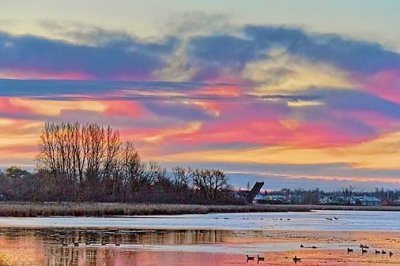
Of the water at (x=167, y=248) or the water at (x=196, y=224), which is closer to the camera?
the water at (x=167, y=248)

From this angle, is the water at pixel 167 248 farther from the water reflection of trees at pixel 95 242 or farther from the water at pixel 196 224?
the water at pixel 196 224

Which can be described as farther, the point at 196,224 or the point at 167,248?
the point at 196,224

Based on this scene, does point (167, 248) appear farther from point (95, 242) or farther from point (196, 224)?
point (196, 224)

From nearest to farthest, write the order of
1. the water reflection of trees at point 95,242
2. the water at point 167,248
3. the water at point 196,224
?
1. the water at point 167,248
2. the water reflection of trees at point 95,242
3. the water at point 196,224

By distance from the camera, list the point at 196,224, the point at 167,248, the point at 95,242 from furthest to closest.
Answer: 1. the point at 196,224
2. the point at 95,242
3. the point at 167,248

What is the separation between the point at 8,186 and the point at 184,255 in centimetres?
8177

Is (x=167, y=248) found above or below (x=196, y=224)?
below

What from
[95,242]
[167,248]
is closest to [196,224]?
[95,242]

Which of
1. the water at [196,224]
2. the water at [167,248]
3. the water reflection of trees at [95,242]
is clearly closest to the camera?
the water at [167,248]

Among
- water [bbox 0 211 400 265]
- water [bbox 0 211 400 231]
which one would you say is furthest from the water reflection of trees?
water [bbox 0 211 400 231]

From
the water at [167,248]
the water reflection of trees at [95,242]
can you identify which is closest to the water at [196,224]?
the water reflection of trees at [95,242]

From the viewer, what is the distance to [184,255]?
3008cm

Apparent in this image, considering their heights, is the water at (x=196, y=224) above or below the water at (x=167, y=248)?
above

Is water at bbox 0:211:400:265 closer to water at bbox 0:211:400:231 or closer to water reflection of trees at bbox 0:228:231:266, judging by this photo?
water reflection of trees at bbox 0:228:231:266
